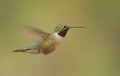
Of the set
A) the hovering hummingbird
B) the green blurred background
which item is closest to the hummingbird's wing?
the hovering hummingbird

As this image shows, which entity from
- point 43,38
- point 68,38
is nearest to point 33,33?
point 43,38

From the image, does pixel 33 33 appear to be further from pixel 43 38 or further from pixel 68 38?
pixel 68 38

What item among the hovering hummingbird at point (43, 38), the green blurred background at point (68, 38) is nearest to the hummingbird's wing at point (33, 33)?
the hovering hummingbird at point (43, 38)

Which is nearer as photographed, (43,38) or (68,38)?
(43,38)

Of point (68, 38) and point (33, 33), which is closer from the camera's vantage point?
point (33, 33)

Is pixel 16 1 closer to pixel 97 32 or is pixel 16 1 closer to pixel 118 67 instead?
pixel 97 32

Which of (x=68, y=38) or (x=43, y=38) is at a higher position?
(x=43, y=38)
